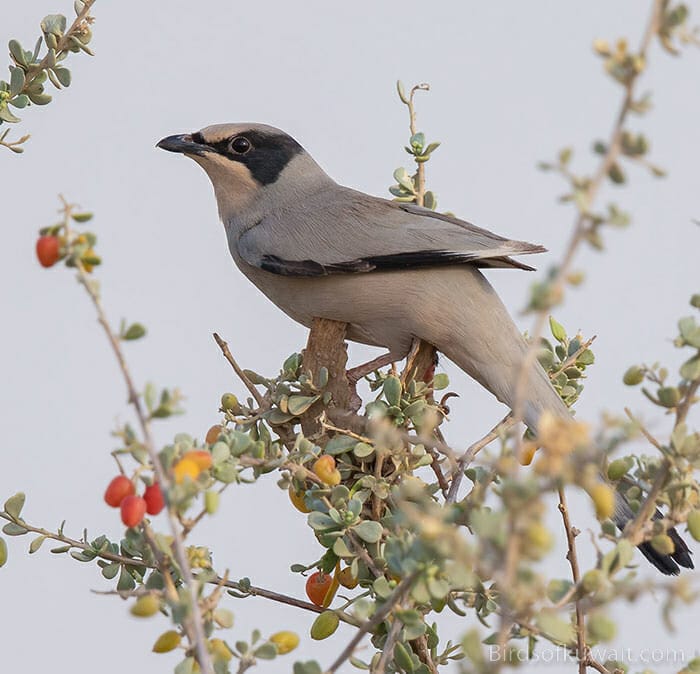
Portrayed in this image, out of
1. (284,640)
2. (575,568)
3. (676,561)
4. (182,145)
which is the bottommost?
(284,640)

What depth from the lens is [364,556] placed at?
2.49 m

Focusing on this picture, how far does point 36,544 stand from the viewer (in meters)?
2.59

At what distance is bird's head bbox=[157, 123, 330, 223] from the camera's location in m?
4.19

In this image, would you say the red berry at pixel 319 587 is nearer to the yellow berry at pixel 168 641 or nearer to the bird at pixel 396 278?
the bird at pixel 396 278

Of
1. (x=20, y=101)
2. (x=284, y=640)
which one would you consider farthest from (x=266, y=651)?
(x=20, y=101)

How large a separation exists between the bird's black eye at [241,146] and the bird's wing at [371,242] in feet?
1.47

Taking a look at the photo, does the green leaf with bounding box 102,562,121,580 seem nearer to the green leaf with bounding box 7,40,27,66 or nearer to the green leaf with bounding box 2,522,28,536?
the green leaf with bounding box 2,522,28,536

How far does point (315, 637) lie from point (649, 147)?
1.52m

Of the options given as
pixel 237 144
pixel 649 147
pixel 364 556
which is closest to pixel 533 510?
pixel 649 147

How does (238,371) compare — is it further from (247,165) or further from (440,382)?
(247,165)

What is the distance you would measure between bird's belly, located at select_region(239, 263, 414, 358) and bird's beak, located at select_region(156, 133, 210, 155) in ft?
2.26

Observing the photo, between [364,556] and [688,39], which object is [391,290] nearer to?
[364,556]

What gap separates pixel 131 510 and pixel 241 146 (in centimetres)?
262

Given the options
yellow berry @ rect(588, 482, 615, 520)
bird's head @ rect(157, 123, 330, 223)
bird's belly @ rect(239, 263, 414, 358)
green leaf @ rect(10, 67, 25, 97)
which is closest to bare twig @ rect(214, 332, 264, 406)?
bird's belly @ rect(239, 263, 414, 358)
